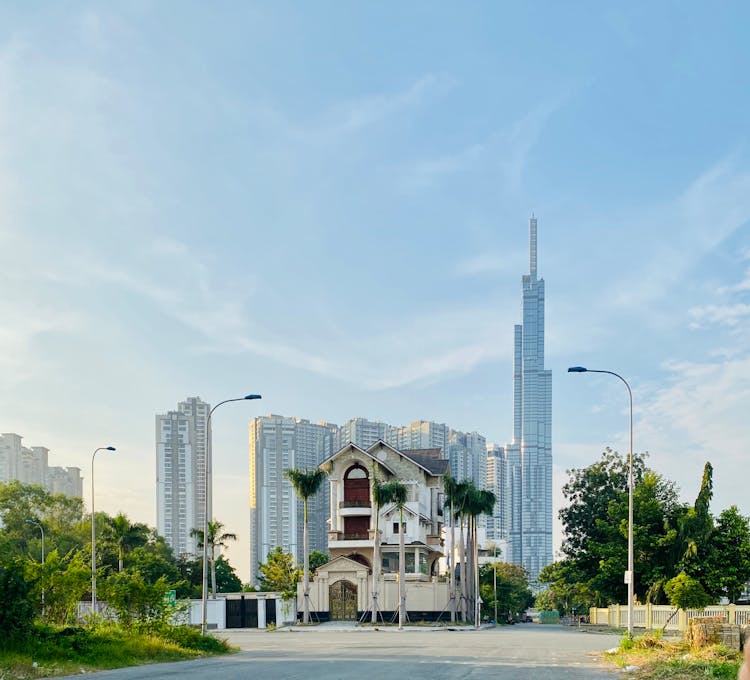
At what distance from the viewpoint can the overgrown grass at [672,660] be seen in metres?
21.0

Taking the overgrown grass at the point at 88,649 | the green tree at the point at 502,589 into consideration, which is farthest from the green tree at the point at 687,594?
the green tree at the point at 502,589

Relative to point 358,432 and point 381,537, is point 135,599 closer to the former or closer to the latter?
point 381,537

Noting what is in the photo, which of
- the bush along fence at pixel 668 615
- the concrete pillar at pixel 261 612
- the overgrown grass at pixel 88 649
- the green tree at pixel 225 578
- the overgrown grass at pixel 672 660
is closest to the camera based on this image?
the overgrown grass at pixel 672 660

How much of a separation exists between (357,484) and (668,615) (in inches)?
1259

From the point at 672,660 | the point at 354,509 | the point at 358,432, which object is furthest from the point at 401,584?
the point at 358,432

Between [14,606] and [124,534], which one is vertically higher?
[14,606]

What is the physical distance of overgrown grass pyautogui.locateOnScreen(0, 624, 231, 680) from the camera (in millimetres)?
21672

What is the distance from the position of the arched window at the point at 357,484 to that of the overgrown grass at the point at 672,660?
49129 millimetres

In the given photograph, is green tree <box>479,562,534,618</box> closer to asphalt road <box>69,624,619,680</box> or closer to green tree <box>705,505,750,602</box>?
green tree <box>705,505,750,602</box>

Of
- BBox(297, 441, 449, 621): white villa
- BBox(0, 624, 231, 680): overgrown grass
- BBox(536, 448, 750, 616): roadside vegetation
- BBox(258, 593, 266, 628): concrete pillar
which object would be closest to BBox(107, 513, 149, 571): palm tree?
BBox(258, 593, 266, 628): concrete pillar

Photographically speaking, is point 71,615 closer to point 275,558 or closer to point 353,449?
point 353,449

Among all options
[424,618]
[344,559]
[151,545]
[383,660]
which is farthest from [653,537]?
[151,545]

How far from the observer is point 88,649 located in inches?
960

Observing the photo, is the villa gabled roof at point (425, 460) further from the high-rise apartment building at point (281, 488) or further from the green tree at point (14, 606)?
the high-rise apartment building at point (281, 488)
